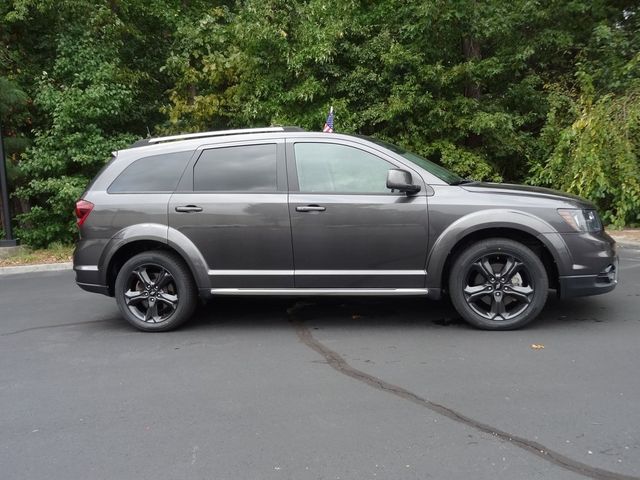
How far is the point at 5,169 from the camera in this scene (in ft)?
36.4

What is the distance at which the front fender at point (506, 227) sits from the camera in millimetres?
5250

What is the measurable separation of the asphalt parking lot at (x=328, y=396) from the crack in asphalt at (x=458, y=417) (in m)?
0.01

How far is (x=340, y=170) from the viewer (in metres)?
5.57

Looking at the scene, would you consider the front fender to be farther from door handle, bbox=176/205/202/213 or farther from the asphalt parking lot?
door handle, bbox=176/205/202/213

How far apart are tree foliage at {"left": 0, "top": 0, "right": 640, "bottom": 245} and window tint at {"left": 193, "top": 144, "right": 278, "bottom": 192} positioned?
21.0ft

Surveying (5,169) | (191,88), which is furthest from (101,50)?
(5,169)

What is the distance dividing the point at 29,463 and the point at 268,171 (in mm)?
3202

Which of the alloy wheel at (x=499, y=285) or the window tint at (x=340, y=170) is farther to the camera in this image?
the window tint at (x=340, y=170)

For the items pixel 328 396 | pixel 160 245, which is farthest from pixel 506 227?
pixel 160 245

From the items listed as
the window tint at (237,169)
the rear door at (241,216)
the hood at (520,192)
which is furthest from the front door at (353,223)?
the hood at (520,192)

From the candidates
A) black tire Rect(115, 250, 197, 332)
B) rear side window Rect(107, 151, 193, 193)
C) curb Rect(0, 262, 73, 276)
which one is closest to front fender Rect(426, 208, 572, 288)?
black tire Rect(115, 250, 197, 332)

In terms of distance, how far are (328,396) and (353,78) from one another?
31.7ft

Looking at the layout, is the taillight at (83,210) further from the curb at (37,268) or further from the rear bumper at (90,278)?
the curb at (37,268)

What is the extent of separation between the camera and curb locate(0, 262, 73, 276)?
10.0 m
